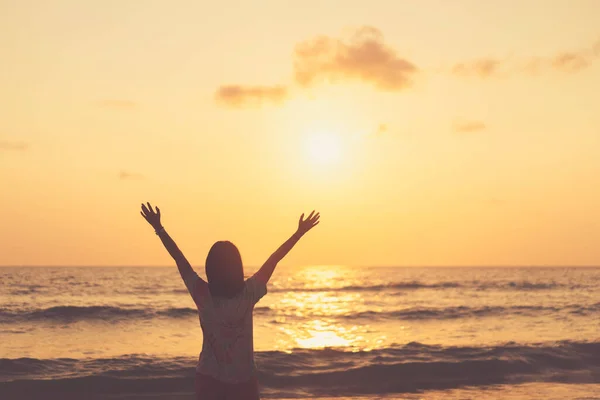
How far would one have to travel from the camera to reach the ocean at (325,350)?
15.4 meters

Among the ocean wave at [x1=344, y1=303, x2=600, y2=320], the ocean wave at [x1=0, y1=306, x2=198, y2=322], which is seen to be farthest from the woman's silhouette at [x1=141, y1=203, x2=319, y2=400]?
the ocean wave at [x1=344, y1=303, x2=600, y2=320]

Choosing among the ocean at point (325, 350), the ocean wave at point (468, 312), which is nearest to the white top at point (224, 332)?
the ocean at point (325, 350)

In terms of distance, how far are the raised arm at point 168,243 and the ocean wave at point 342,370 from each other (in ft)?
34.8

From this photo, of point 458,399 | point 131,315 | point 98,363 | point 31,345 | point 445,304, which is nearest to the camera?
point 458,399

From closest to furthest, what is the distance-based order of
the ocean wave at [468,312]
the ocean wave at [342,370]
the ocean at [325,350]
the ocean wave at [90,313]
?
the ocean at [325,350]
the ocean wave at [342,370]
the ocean wave at [90,313]
the ocean wave at [468,312]

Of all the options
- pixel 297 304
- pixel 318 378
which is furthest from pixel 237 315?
pixel 297 304

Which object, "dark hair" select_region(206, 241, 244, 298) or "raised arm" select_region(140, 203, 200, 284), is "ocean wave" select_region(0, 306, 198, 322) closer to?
"raised arm" select_region(140, 203, 200, 284)

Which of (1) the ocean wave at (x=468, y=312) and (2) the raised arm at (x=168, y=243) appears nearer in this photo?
(2) the raised arm at (x=168, y=243)

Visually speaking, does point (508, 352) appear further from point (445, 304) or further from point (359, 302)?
point (359, 302)

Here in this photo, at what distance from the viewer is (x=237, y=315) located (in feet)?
16.1

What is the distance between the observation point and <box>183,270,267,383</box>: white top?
4.91m

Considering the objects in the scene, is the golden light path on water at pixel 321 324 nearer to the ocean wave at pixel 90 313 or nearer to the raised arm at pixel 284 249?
the ocean wave at pixel 90 313

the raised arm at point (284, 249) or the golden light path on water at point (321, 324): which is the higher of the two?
the raised arm at point (284, 249)

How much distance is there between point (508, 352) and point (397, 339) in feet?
15.0
